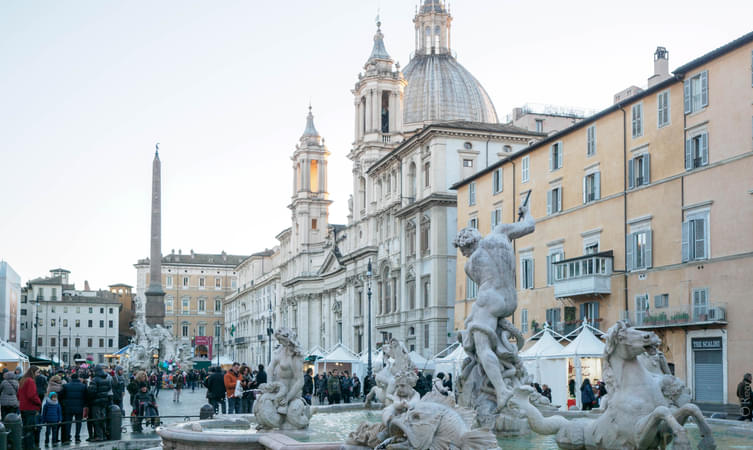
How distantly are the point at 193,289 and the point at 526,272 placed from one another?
10428 cm

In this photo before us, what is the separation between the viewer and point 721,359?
29.5m

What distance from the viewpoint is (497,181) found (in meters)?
47.5

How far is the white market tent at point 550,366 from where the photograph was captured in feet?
89.2

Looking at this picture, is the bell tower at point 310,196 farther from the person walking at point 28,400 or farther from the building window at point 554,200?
the person walking at point 28,400

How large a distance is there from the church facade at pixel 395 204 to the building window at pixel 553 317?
1343 centimetres

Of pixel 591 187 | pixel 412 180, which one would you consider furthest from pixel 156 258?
pixel 591 187

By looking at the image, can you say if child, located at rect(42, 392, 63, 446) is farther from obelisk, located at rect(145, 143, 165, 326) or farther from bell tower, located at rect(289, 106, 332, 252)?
bell tower, located at rect(289, 106, 332, 252)

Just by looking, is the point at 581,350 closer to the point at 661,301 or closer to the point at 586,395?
the point at 586,395

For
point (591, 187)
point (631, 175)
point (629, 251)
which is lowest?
point (629, 251)

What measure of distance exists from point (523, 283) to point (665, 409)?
3849 cm

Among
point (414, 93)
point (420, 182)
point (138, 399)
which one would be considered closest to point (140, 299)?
point (414, 93)

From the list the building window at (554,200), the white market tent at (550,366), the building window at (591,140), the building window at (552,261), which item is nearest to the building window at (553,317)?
the building window at (552,261)

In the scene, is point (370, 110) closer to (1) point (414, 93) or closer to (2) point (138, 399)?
(1) point (414, 93)

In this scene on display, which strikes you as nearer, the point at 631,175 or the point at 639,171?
the point at 639,171
